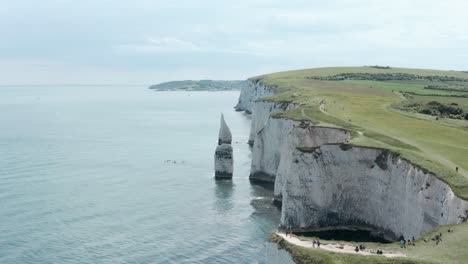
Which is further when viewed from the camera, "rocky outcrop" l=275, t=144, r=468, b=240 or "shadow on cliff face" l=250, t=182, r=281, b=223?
"shadow on cliff face" l=250, t=182, r=281, b=223

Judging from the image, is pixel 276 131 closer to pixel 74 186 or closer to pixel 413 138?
pixel 413 138

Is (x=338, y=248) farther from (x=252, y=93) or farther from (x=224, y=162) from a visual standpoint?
(x=252, y=93)

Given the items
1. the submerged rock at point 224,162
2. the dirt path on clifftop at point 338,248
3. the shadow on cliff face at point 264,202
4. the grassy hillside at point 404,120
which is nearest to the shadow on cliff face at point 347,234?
the shadow on cliff face at point 264,202

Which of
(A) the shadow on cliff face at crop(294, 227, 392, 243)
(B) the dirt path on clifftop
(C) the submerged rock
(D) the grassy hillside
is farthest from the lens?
(C) the submerged rock

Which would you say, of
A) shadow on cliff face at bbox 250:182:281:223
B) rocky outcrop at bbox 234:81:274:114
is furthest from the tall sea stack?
rocky outcrop at bbox 234:81:274:114

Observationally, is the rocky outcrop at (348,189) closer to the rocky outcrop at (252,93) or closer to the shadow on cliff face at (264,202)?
the shadow on cliff face at (264,202)

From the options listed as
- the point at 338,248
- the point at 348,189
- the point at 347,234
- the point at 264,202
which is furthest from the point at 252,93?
the point at 338,248

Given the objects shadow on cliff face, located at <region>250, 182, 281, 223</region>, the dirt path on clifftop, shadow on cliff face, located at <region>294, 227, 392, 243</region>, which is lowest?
shadow on cliff face, located at <region>250, 182, 281, 223</region>

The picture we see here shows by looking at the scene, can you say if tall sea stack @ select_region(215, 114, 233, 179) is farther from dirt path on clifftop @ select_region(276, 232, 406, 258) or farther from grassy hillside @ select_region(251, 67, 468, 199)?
dirt path on clifftop @ select_region(276, 232, 406, 258)
